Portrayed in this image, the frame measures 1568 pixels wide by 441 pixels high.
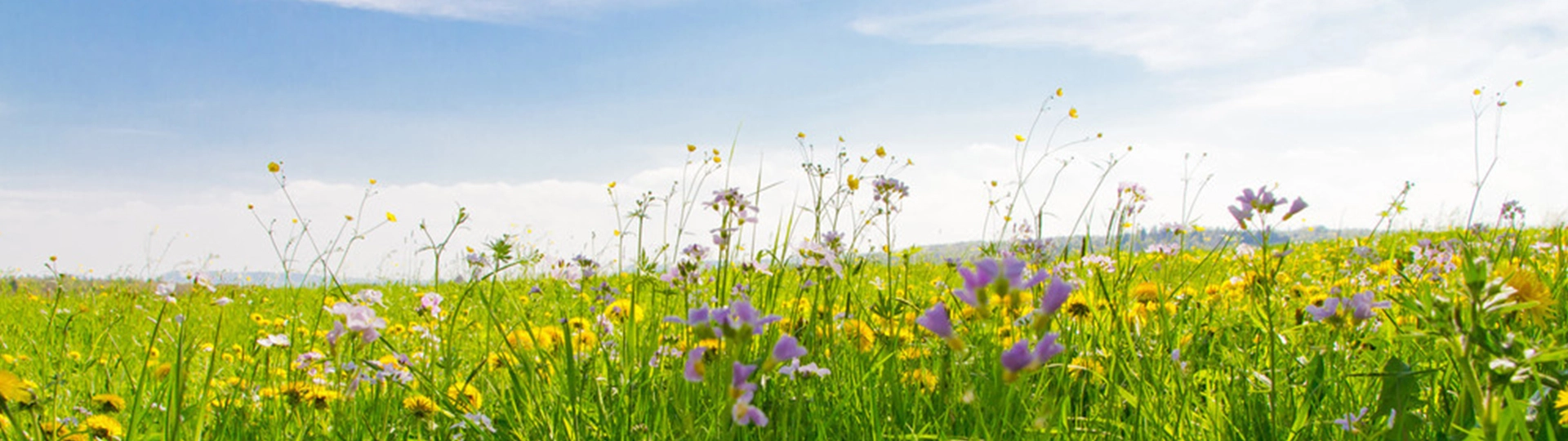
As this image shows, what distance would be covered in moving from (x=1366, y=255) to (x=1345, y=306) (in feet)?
9.65

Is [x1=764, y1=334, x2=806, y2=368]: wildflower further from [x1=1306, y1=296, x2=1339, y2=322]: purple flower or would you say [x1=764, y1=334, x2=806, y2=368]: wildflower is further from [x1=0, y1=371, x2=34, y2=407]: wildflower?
[x1=0, y1=371, x2=34, y2=407]: wildflower

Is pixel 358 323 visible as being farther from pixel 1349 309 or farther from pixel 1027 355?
pixel 1349 309

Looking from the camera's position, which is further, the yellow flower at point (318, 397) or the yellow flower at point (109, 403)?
the yellow flower at point (109, 403)

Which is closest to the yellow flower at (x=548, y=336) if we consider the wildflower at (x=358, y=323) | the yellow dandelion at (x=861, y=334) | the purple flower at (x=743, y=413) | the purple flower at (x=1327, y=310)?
the yellow dandelion at (x=861, y=334)

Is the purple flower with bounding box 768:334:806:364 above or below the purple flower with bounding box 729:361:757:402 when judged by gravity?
above

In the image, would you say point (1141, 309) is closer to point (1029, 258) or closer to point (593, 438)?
point (1029, 258)

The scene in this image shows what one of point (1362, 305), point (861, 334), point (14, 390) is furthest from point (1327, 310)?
point (14, 390)

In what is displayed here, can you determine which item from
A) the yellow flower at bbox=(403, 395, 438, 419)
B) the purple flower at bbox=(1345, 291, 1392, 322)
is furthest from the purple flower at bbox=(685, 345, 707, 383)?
the yellow flower at bbox=(403, 395, 438, 419)

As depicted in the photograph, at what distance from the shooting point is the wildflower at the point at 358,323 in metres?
1.17

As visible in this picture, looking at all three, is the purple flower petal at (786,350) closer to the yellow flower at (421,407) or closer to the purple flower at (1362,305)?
the purple flower at (1362,305)

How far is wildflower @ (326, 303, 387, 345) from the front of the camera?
3.85 feet

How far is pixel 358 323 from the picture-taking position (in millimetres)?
1170

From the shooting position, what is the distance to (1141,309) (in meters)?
Answer: 2.60

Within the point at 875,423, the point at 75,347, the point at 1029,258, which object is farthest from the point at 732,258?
the point at 75,347
